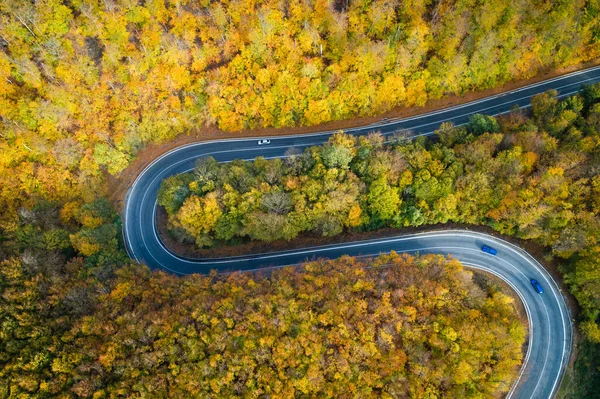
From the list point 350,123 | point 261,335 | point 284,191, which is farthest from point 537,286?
point 261,335

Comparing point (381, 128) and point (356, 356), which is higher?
point (381, 128)

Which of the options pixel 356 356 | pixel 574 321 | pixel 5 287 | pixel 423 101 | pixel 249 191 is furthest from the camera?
pixel 423 101

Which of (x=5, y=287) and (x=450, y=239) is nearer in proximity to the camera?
(x=5, y=287)

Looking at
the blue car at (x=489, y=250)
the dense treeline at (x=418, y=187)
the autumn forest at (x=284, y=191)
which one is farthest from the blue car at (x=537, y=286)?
the blue car at (x=489, y=250)

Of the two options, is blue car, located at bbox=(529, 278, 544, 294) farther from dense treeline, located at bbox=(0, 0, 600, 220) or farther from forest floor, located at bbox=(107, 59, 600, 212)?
dense treeline, located at bbox=(0, 0, 600, 220)

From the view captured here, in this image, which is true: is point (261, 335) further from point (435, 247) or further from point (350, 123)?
point (350, 123)

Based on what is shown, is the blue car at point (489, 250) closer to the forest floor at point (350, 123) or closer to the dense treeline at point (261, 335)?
the dense treeline at point (261, 335)

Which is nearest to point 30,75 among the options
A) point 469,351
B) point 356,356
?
point 356,356

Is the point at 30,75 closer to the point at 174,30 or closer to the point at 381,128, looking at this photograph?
the point at 174,30
